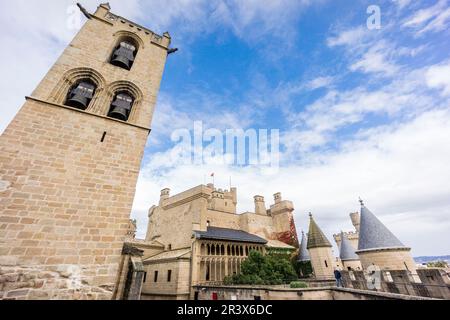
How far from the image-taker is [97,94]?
25.6 feet

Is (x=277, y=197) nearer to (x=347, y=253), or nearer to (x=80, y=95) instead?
(x=347, y=253)

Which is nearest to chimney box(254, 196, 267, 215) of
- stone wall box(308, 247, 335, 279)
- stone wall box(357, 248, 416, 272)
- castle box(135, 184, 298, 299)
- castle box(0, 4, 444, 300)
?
castle box(135, 184, 298, 299)

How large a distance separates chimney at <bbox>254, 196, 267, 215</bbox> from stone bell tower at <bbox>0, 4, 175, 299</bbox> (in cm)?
2947

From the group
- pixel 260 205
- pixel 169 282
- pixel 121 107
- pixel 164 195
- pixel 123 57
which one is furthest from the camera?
pixel 260 205

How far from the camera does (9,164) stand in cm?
529

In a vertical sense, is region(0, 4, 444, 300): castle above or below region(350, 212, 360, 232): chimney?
below

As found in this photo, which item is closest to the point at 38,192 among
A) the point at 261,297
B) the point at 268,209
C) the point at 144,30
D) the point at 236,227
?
the point at 144,30

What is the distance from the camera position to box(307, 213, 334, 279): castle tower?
60.5 ft

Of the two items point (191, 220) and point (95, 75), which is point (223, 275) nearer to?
point (191, 220)

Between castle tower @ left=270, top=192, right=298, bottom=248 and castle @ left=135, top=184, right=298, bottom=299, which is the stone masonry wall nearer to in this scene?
castle @ left=135, top=184, right=298, bottom=299

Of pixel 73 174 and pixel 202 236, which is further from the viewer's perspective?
pixel 202 236

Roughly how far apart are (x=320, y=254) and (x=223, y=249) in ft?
32.6

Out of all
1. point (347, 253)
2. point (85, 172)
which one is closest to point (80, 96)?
point (85, 172)

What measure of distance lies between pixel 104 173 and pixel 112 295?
3.57m
